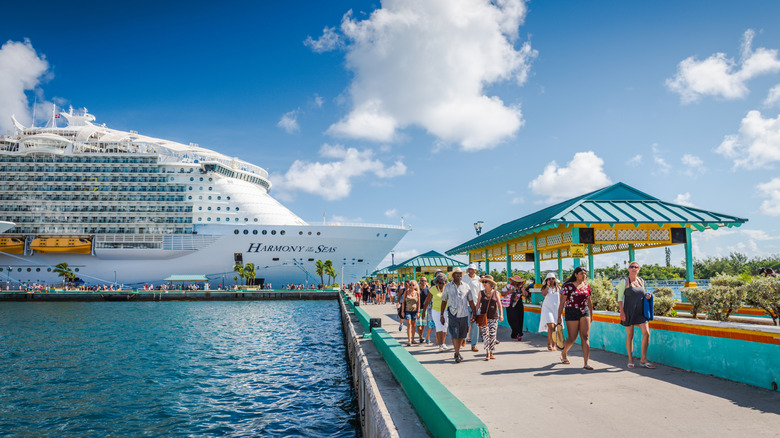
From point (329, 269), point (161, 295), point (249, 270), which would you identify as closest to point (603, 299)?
point (329, 269)

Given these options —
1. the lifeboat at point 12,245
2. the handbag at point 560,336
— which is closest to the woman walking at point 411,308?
the handbag at point 560,336

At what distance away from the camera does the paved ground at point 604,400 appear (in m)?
4.10

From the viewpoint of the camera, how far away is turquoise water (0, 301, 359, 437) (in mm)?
8227

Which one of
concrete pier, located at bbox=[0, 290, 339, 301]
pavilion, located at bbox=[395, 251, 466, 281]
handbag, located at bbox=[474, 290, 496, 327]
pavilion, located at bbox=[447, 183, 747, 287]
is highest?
pavilion, located at bbox=[447, 183, 747, 287]

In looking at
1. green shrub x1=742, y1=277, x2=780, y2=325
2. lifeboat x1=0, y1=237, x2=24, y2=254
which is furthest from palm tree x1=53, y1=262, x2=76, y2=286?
green shrub x1=742, y1=277, x2=780, y2=325

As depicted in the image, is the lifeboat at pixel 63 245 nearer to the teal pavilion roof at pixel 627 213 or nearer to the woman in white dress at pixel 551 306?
the teal pavilion roof at pixel 627 213

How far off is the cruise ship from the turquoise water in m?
28.8

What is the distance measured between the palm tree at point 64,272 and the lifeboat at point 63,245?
158 cm

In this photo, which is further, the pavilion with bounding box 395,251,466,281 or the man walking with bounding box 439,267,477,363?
the pavilion with bounding box 395,251,466,281

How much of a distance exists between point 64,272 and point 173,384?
165ft

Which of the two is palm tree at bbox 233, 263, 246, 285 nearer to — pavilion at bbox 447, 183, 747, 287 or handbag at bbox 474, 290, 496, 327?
pavilion at bbox 447, 183, 747, 287

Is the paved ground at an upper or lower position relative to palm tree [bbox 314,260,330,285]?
lower

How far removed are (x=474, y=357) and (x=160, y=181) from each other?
53935 mm

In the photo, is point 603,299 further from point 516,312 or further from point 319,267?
point 319,267
